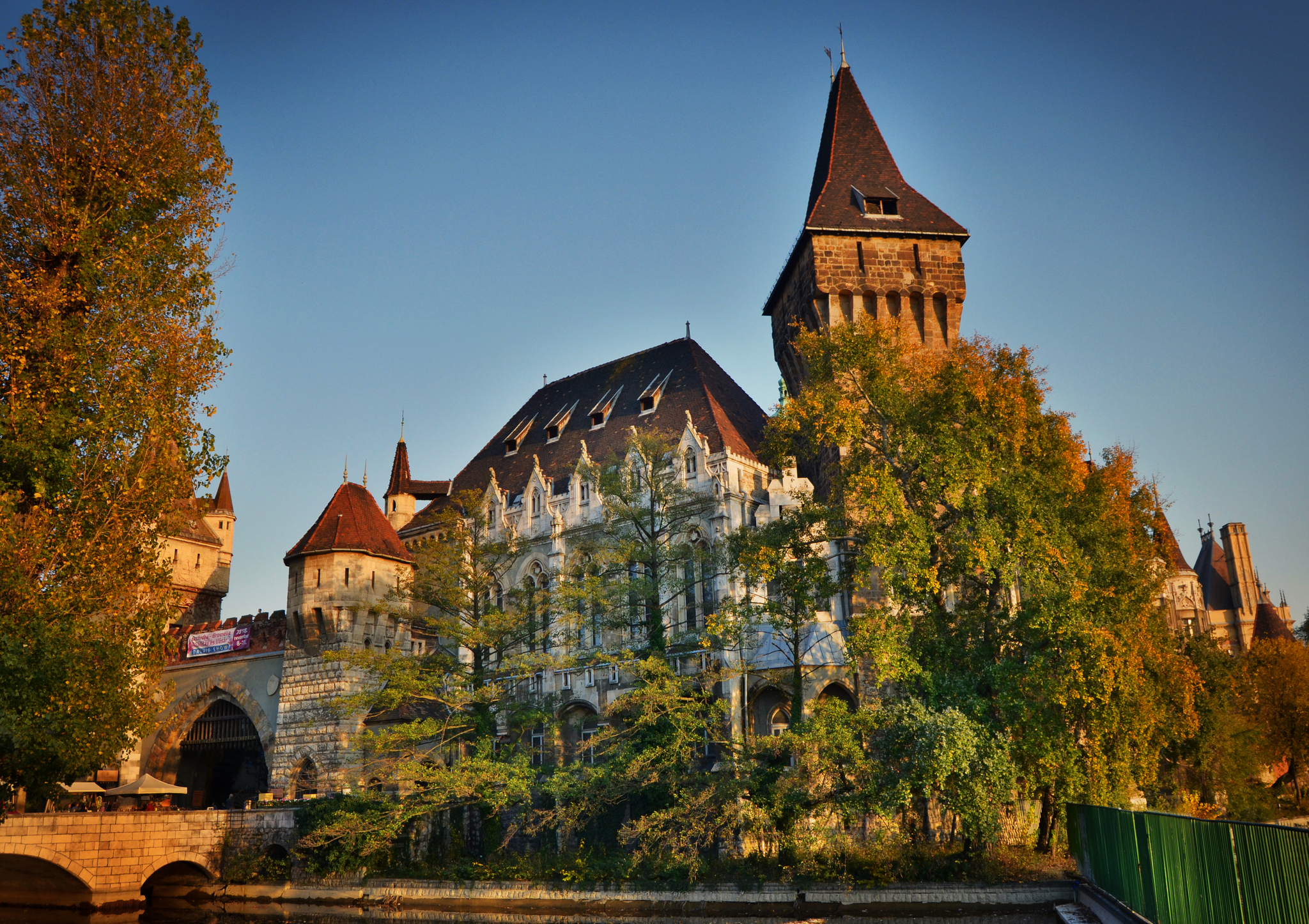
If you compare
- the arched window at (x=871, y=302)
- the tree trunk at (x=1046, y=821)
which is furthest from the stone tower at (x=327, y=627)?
the tree trunk at (x=1046, y=821)

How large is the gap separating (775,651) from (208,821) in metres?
17.0

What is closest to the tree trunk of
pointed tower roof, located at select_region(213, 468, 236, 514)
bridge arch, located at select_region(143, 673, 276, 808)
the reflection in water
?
the reflection in water

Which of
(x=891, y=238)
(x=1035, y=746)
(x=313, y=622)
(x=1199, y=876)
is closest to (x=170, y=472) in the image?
(x=1199, y=876)

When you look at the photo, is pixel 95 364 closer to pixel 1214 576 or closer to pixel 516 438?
pixel 516 438

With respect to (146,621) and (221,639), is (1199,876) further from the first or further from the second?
(221,639)

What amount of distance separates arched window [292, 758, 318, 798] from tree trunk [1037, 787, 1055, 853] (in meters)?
22.0

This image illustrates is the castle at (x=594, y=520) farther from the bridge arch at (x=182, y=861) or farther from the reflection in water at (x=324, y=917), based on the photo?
the reflection in water at (x=324, y=917)

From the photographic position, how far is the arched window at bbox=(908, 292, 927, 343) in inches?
1158

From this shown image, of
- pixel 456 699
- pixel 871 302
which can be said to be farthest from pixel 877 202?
pixel 456 699

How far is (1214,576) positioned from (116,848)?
59.5 metres

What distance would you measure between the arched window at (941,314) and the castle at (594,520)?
0.15 feet

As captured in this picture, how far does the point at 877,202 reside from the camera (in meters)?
31.0

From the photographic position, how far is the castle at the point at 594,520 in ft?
95.4

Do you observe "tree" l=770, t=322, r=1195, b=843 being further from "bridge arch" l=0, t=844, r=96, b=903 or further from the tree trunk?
"bridge arch" l=0, t=844, r=96, b=903
